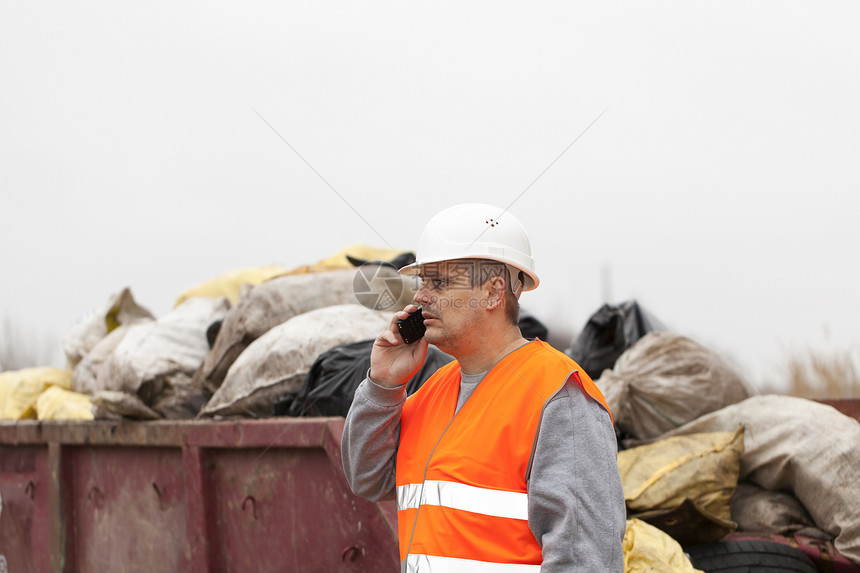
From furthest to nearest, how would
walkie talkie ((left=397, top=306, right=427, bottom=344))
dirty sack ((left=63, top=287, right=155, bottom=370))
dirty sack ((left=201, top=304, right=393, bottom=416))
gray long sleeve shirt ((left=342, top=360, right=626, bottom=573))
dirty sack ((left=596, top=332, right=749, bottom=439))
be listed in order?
dirty sack ((left=63, top=287, right=155, bottom=370))
dirty sack ((left=596, top=332, right=749, bottom=439))
dirty sack ((left=201, top=304, right=393, bottom=416))
walkie talkie ((left=397, top=306, right=427, bottom=344))
gray long sleeve shirt ((left=342, top=360, right=626, bottom=573))

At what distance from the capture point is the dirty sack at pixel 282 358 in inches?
120

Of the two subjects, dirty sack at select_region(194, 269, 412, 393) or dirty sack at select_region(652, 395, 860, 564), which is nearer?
dirty sack at select_region(652, 395, 860, 564)

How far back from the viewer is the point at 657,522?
102 inches

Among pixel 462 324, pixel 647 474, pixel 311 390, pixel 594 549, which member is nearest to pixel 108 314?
pixel 311 390

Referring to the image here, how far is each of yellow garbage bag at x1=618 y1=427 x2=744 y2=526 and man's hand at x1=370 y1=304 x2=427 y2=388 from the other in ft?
3.50

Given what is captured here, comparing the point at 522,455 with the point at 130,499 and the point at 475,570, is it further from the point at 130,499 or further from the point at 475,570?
the point at 130,499

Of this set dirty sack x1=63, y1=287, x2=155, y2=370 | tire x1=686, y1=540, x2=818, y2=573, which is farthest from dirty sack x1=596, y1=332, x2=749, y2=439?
dirty sack x1=63, y1=287, x2=155, y2=370

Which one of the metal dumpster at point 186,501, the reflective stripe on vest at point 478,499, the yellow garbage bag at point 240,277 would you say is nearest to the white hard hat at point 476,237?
the reflective stripe on vest at point 478,499

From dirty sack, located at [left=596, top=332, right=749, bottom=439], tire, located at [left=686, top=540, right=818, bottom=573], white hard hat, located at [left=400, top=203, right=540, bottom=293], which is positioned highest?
white hard hat, located at [left=400, top=203, right=540, bottom=293]

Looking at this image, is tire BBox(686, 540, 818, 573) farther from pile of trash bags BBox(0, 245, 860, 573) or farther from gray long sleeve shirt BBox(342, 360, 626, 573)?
gray long sleeve shirt BBox(342, 360, 626, 573)

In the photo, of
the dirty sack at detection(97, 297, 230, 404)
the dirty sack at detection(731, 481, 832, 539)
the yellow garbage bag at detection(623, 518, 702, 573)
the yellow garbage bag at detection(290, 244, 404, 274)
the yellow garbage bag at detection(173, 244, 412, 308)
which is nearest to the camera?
the yellow garbage bag at detection(623, 518, 702, 573)

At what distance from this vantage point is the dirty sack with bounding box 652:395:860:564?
2.61m

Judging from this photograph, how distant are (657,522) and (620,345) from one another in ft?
4.09

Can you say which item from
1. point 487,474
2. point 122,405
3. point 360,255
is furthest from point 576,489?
point 360,255
